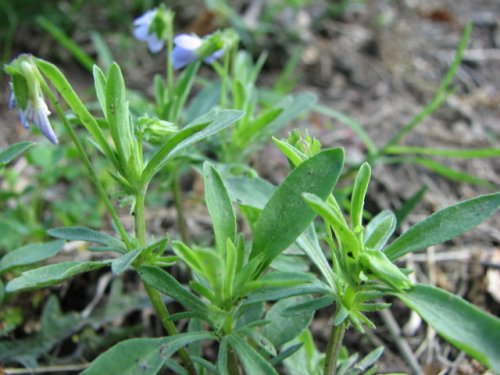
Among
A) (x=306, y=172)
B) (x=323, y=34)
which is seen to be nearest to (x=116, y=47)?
(x=323, y=34)

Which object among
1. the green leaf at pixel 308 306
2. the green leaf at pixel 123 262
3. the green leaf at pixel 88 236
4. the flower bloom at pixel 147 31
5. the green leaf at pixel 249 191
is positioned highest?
the flower bloom at pixel 147 31

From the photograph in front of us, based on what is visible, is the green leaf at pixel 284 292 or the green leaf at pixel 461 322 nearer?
the green leaf at pixel 461 322

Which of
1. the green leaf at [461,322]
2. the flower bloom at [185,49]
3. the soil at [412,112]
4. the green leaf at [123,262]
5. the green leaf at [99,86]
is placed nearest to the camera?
the green leaf at [461,322]

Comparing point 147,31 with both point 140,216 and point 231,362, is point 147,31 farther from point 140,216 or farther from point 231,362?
point 231,362

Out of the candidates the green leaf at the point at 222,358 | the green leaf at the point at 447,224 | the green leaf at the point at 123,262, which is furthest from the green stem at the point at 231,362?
the green leaf at the point at 447,224

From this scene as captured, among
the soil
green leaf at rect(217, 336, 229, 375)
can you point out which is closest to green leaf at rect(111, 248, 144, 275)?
green leaf at rect(217, 336, 229, 375)

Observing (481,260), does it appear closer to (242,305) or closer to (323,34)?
(242,305)

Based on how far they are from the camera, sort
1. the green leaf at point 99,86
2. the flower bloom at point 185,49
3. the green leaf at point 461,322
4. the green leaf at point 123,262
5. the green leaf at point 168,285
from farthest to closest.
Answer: the flower bloom at point 185,49, the green leaf at point 99,86, the green leaf at point 168,285, the green leaf at point 123,262, the green leaf at point 461,322

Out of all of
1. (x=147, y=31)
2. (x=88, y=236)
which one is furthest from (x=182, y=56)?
(x=88, y=236)

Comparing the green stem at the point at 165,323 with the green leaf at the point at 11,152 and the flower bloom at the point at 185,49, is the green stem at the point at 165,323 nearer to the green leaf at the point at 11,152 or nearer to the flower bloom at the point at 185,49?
the green leaf at the point at 11,152
